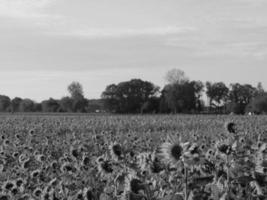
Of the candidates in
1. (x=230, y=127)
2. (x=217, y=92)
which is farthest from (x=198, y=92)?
(x=230, y=127)

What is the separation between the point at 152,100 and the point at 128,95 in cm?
412

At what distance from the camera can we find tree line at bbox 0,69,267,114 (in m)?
76.0

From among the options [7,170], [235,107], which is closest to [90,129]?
[7,170]

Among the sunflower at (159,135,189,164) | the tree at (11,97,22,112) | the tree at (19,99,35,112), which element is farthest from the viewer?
the tree at (11,97,22,112)

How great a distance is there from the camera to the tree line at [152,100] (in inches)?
2992

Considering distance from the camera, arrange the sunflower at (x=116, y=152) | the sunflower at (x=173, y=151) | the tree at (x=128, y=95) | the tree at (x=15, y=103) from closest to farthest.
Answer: the sunflower at (x=173, y=151) < the sunflower at (x=116, y=152) < the tree at (x=128, y=95) < the tree at (x=15, y=103)

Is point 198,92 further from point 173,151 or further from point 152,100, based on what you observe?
point 173,151

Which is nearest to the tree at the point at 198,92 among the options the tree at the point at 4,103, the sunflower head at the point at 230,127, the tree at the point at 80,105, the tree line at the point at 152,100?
the tree line at the point at 152,100

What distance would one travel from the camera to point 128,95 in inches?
3233

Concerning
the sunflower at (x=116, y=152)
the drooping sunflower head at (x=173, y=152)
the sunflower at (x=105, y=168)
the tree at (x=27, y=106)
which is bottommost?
the sunflower at (x=105, y=168)

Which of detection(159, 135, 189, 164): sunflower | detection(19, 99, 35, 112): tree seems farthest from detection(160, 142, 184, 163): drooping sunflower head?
detection(19, 99, 35, 112): tree

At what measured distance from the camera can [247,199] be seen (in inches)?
162

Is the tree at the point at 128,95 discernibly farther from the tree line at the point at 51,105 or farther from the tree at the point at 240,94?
the tree at the point at 240,94

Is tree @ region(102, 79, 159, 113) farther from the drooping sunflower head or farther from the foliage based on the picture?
the drooping sunflower head
